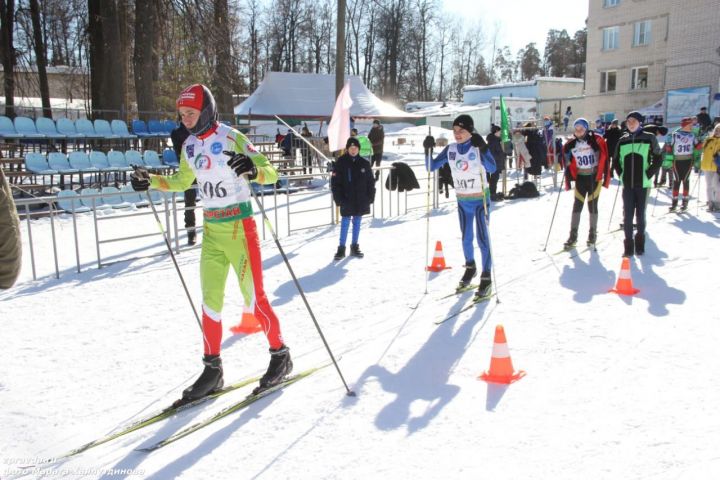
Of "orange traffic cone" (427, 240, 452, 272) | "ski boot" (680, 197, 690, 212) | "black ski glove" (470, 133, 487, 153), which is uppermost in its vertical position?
"black ski glove" (470, 133, 487, 153)

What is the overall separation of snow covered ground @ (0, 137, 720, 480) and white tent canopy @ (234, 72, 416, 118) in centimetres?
1543

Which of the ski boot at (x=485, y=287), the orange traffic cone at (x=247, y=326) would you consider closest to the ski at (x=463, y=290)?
the ski boot at (x=485, y=287)

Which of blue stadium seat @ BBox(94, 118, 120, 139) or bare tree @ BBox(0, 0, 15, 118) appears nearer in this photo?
blue stadium seat @ BBox(94, 118, 120, 139)

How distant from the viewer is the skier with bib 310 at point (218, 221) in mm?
4309

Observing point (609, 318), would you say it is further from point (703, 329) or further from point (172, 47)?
point (172, 47)

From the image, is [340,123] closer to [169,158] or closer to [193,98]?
[169,158]

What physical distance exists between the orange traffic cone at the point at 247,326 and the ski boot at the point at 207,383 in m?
1.49

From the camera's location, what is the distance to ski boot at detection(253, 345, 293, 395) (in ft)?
14.6

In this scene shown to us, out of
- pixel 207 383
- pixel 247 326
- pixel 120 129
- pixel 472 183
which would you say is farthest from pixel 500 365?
pixel 120 129

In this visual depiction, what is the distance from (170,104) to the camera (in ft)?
101

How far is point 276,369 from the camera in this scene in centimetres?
452

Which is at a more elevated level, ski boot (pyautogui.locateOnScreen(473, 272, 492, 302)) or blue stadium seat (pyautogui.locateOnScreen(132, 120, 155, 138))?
blue stadium seat (pyautogui.locateOnScreen(132, 120, 155, 138))

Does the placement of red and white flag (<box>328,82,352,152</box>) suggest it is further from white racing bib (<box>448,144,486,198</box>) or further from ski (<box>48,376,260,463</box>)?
ski (<box>48,376,260,463</box>)

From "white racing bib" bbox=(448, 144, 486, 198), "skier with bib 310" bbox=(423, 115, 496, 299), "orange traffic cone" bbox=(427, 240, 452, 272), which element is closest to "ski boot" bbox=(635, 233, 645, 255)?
"orange traffic cone" bbox=(427, 240, 452, 272)
